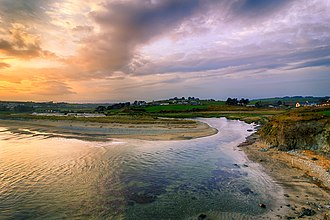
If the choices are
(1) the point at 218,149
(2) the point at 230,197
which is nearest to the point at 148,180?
(2) the point at 230,197

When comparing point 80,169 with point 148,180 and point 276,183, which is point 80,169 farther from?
point 276,183

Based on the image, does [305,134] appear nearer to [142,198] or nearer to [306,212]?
[306,212]

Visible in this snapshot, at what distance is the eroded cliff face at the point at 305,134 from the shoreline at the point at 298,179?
4.23 feet

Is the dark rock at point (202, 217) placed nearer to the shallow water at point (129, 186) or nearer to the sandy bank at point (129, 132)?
the shallow water at point (129, 186)

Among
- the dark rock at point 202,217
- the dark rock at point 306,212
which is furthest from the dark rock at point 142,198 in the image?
the dark rock at point 306,212

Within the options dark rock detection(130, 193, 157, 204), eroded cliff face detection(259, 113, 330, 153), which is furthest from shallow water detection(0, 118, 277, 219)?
eroded cliff face detection(259, 113, 330, 153)

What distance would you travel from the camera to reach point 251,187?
16.7 meters

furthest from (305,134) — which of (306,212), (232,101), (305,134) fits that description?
(232,101)

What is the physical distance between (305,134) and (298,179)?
11010 millimetres

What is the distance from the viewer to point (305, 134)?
26562 millimetres

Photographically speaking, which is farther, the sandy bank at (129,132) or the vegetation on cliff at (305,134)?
the sandy bank at (129,132)

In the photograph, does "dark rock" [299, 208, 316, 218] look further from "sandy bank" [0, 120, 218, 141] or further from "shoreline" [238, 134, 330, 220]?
"sandy bank" [0, 120, 218, 141]

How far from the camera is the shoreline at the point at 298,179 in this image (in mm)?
12352

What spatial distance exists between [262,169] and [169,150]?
12442 mm
